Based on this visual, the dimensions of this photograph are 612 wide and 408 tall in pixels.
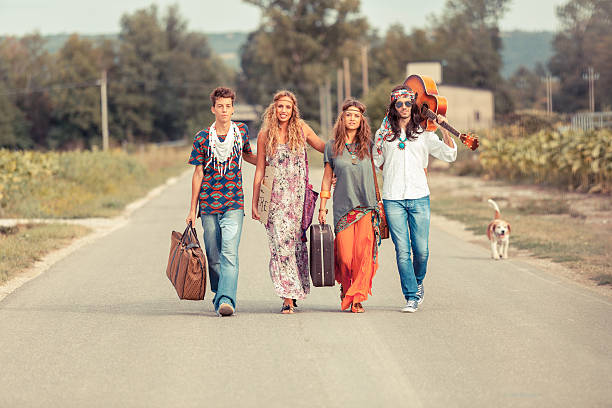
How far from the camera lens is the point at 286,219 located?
8.57 m

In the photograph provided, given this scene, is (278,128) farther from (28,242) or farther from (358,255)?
(28,242)

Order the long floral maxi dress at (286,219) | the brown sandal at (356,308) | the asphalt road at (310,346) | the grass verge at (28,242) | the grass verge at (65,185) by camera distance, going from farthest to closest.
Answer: the grass verge at (65,185) → the grass verge at (28,242) → the brown sandal at (356,308) → the long floral maxi dress at (286,219) → the asphalt road at (310,346)

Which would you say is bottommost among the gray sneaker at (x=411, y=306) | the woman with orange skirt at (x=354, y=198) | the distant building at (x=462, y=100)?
the gray sneaker at (x=411, y=306)

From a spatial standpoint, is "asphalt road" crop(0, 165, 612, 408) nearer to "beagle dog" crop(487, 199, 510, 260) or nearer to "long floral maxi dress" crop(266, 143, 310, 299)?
"long floral maxi dress" crop(266, 143, 310, 299)

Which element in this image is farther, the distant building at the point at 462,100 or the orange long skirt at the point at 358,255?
the distant building at the point at 462,100

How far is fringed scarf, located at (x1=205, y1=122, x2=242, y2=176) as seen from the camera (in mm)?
8477

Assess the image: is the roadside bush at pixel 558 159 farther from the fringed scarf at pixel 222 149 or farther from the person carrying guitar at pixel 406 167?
the fringed scarf at pixel 222 149

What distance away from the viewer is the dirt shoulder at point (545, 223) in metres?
12.3

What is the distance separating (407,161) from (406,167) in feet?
0.18

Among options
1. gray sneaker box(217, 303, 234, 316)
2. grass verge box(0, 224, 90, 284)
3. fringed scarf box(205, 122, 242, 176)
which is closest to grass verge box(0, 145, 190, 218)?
grass verge box(0, 224, 90, 284)

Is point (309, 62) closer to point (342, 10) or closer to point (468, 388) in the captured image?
point (342, 10)

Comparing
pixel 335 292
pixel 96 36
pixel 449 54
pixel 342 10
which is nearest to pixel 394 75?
pixel 449 54

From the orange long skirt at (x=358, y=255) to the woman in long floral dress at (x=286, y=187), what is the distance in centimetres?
38

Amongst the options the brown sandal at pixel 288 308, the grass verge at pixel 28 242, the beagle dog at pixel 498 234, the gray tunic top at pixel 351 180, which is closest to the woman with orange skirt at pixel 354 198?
the gray tunic top at pixel 351 180
